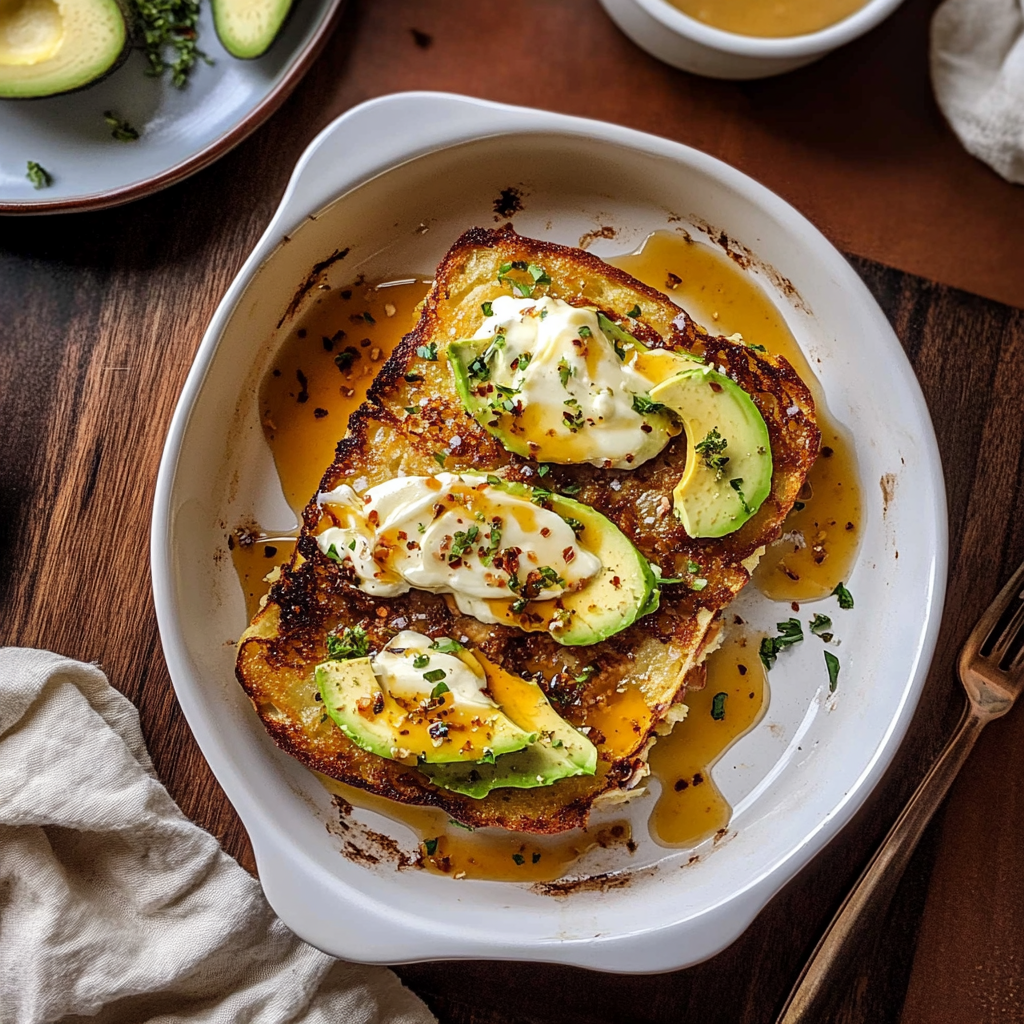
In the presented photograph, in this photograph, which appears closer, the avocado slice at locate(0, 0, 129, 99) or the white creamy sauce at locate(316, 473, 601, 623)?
the white creamy sauce at locate(316, 473, 601, 623)

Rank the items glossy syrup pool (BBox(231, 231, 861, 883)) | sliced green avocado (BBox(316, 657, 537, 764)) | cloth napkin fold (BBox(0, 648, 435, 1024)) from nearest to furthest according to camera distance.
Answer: sliced green avocado (BBox(316, 657, 537, 764))
cloth napkin fold (BBox(0, 648, 435, 1024))
glossy syrup pool (BBox(231, 231, 861, 883))

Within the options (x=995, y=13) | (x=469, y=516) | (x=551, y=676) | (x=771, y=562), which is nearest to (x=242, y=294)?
(x=469, y=516)

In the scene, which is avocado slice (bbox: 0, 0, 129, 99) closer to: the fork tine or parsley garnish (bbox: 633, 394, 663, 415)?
parsley garnish (bbox: 633, 394, 663, 415)

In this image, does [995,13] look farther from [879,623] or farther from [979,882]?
[979,882]

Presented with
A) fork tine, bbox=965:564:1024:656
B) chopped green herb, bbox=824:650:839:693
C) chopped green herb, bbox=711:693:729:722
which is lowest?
chopped green herb, bbox=711:693:729:722

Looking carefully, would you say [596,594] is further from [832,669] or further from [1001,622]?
[1001,622]

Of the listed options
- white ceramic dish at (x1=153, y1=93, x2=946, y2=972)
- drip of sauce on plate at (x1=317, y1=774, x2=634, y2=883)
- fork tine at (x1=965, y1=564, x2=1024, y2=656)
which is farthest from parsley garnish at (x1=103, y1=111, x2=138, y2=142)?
fork tine at (x1=965, y1=564, x2=1024, y2=656)
